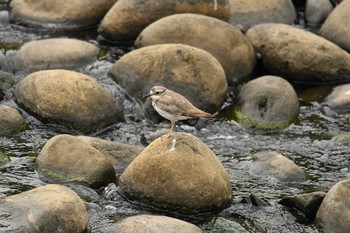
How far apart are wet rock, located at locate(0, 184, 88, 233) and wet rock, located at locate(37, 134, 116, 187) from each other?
3.62ft

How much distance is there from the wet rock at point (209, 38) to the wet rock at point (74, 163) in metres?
4.12

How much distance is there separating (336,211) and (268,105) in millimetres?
3707

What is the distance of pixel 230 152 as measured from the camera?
11.4 m

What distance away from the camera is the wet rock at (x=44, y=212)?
27.2ft

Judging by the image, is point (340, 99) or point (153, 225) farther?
point (340, 99)

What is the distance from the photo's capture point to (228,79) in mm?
13531

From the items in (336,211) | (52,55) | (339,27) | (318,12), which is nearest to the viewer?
(336,211)

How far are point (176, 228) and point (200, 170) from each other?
4.04 feet

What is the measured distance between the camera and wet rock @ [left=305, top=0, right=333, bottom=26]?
16500mm

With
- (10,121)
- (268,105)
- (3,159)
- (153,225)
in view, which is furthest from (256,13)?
(153,225)

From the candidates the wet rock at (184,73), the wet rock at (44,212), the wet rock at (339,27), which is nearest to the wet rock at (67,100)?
the wet rock at (184,73)

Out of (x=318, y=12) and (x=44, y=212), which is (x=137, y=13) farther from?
(x=44, y=212)

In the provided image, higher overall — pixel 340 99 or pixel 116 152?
pixel 116 152

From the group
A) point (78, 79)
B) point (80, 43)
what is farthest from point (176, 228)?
point (80, 43)
